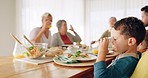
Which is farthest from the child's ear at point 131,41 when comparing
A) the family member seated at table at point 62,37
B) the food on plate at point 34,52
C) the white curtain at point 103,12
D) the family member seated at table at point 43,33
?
the white curtain at point 103,12

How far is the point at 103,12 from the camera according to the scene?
519cm

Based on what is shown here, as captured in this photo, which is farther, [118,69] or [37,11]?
[37,11]

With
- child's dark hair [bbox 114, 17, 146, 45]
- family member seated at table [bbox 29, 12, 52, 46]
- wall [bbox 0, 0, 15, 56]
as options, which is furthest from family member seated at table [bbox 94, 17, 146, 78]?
wall [bbox 0, 0, 15, 56]

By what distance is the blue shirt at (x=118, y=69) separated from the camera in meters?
0.98

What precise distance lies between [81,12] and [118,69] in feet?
14.6

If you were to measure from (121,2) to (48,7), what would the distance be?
78.3 inches

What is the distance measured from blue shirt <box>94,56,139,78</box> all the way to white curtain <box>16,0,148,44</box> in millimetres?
3203

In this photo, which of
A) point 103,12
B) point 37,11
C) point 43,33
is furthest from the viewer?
point 103,12

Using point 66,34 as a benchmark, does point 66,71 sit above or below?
below

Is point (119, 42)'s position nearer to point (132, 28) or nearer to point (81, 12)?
point (132, 28)

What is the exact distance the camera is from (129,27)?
3.64ft

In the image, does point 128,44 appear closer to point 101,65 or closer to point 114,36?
point 114,36

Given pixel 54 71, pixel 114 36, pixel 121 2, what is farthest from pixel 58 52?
pixel 121 2

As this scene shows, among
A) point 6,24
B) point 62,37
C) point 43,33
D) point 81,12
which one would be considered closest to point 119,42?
point 43,33
